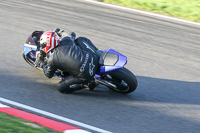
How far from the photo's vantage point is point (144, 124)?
5.52 m

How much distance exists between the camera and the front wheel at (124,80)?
6.32 metres

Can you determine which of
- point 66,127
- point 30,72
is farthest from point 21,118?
point 30,72

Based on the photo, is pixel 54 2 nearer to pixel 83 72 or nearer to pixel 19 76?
pixel 19 76

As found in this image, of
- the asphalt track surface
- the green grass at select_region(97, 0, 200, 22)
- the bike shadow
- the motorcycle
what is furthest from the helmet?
the green grass at select_region(97, 0, 200, 22)

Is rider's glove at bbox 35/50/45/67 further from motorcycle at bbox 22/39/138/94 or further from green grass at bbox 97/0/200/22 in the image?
green grass at bbox 97/0/200/22

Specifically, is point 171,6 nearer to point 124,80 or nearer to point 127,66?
point 127,66

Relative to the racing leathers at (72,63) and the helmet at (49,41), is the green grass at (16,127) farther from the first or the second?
the helmet at (49,41)

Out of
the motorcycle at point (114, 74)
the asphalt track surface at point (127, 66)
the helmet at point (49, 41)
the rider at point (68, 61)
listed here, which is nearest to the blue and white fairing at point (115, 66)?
the motorcycle at point (114, 74)

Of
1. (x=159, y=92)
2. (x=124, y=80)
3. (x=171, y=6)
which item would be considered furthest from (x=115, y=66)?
(x=171, y=6)

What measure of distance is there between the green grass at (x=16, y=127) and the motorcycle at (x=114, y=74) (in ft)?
5.77

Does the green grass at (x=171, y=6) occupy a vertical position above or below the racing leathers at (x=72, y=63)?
above

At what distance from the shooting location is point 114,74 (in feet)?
20.8

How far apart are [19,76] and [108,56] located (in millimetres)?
2064

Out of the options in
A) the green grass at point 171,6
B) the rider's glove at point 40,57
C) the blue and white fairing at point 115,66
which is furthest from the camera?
the green grass at point 171,6
